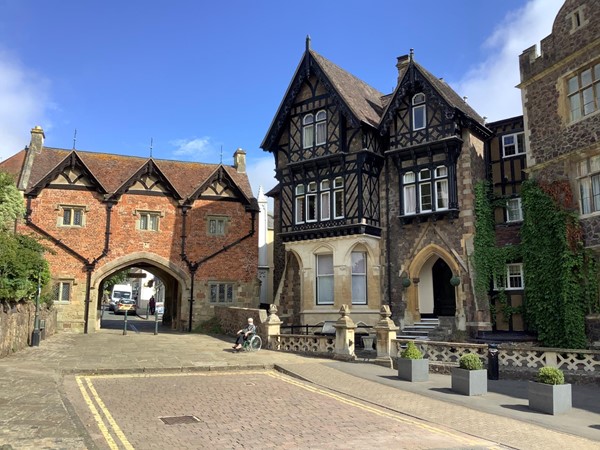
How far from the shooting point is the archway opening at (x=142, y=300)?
32.1 m

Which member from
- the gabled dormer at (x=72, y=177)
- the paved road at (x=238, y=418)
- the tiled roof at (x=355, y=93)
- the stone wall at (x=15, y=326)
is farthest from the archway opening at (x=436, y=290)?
the gabled dormer at (x=72, y=177)

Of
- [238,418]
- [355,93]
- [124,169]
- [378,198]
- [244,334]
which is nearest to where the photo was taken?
[238,418]

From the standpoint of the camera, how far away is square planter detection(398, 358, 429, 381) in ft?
48.4

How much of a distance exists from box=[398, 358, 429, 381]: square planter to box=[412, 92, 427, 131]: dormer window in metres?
13.0

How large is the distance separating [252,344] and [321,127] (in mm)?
11922

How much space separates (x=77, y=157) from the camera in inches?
1117

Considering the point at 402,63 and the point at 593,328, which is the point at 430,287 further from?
the point at 402,63

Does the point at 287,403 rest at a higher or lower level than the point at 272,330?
Answer: lower

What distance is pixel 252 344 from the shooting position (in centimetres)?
2062

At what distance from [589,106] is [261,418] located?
1537cm

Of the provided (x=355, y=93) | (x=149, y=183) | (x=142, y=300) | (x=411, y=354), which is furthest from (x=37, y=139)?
(x=142, y=300)

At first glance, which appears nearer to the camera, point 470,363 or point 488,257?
point 470,363

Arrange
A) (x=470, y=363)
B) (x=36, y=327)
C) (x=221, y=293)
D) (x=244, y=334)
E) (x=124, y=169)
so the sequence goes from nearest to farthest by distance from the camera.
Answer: (x=470, y=363) → (x=244, y=334) → (x=36, y=327) → (x=221, y=293) → (x=124, y=169)

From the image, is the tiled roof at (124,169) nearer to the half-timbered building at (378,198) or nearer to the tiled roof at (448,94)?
the half-timbered building at (378,198)
